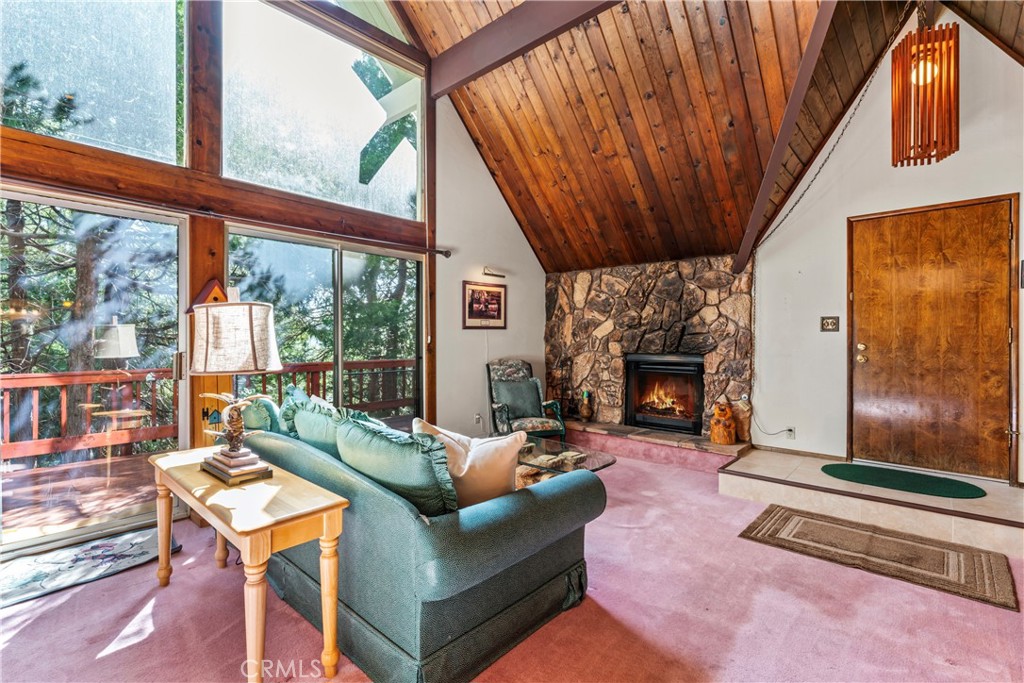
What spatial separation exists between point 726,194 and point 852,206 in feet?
3.39

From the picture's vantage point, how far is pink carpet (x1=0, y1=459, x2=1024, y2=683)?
1.78 m

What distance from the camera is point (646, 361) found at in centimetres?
534

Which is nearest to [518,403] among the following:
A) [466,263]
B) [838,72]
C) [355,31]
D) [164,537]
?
[466,263]

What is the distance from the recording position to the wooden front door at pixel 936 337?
3469mm

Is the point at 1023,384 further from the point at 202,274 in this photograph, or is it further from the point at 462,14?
the point at 202,274

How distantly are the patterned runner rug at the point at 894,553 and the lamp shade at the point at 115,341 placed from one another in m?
4.12

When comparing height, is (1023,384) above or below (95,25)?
below

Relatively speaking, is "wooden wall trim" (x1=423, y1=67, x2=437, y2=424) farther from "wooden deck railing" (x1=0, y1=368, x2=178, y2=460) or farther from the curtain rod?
"wooden deck railing" (x1=0, y1=368, x2=178, y2=460)

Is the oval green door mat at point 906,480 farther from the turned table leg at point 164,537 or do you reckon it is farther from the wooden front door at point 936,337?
the turned table leg at point 164,537

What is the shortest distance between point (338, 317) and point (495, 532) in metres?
2.95

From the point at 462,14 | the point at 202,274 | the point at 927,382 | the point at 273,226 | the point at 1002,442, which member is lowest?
the point at 1002,442

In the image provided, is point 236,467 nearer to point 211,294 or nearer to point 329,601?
point 329,601

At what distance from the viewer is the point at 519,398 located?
5133 mm

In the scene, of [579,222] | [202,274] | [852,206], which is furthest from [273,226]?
[852,206]
